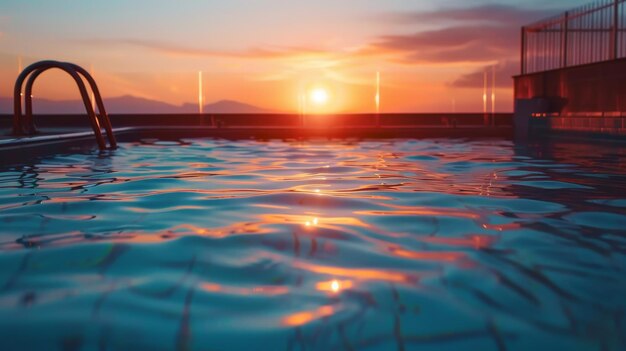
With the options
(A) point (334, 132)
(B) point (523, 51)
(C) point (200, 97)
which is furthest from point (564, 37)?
(C) point (200, 97)

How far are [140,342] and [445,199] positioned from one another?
8.40 ft

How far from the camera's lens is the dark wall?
31.2ft

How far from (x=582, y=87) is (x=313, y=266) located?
33.6 feet

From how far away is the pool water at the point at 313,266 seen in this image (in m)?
1.54

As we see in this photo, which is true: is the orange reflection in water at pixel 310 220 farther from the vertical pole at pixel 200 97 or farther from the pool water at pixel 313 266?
the vertical pole at pixel 200 97

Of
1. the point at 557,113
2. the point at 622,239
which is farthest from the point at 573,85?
the point at 622,239

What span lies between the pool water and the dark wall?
6038 mm

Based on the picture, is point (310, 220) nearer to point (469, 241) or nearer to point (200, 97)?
point (469, 241)

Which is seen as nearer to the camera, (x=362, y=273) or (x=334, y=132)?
(x=362, y=273)

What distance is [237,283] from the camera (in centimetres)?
193

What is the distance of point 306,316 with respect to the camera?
164cm

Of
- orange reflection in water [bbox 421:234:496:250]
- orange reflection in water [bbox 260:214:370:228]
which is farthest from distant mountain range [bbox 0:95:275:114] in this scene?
orange reflection in water [bbox 421:234:496:250]

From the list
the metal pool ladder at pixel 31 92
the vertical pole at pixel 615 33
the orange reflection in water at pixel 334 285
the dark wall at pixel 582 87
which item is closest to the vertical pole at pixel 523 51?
the dark wall at pixel 582 87

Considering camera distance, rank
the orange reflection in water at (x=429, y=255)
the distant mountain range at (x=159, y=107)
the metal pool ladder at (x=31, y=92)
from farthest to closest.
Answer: the distant mountain range at (x=159, y=107)
the metal pool ladder at (x=31, y=92)
the orange reflection in water at (x=429, y=255)
